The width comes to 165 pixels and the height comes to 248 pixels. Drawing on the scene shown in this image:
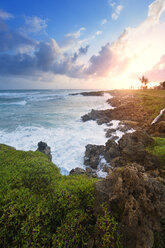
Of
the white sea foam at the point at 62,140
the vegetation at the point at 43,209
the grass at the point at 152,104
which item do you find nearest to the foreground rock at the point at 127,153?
the white sea foam at the point at 62,140

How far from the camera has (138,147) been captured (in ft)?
25.5

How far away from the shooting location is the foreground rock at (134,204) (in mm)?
2898

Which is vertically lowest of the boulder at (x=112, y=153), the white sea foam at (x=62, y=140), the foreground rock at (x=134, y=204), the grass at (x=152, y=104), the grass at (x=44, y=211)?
the white sea foam at (x=62, y=140)

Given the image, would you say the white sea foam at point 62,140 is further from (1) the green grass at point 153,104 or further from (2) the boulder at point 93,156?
(1) the green grass at point 153,104

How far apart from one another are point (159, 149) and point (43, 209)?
714 cm

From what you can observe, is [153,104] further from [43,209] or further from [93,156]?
[43,209]

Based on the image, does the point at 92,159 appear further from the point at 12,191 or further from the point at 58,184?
the point at 12,191

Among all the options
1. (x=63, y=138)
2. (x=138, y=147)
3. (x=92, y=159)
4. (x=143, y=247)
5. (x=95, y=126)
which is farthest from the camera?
(x=95, y=126)

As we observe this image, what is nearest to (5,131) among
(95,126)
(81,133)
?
(81,133)

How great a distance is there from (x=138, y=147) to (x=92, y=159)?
4.07 metres

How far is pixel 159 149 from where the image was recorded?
718 cm

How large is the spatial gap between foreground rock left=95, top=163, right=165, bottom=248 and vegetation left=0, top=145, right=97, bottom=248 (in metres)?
0.68

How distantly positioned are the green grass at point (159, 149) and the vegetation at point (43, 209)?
4.78 metres

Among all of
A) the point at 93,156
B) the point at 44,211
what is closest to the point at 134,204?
the point at 44,211
